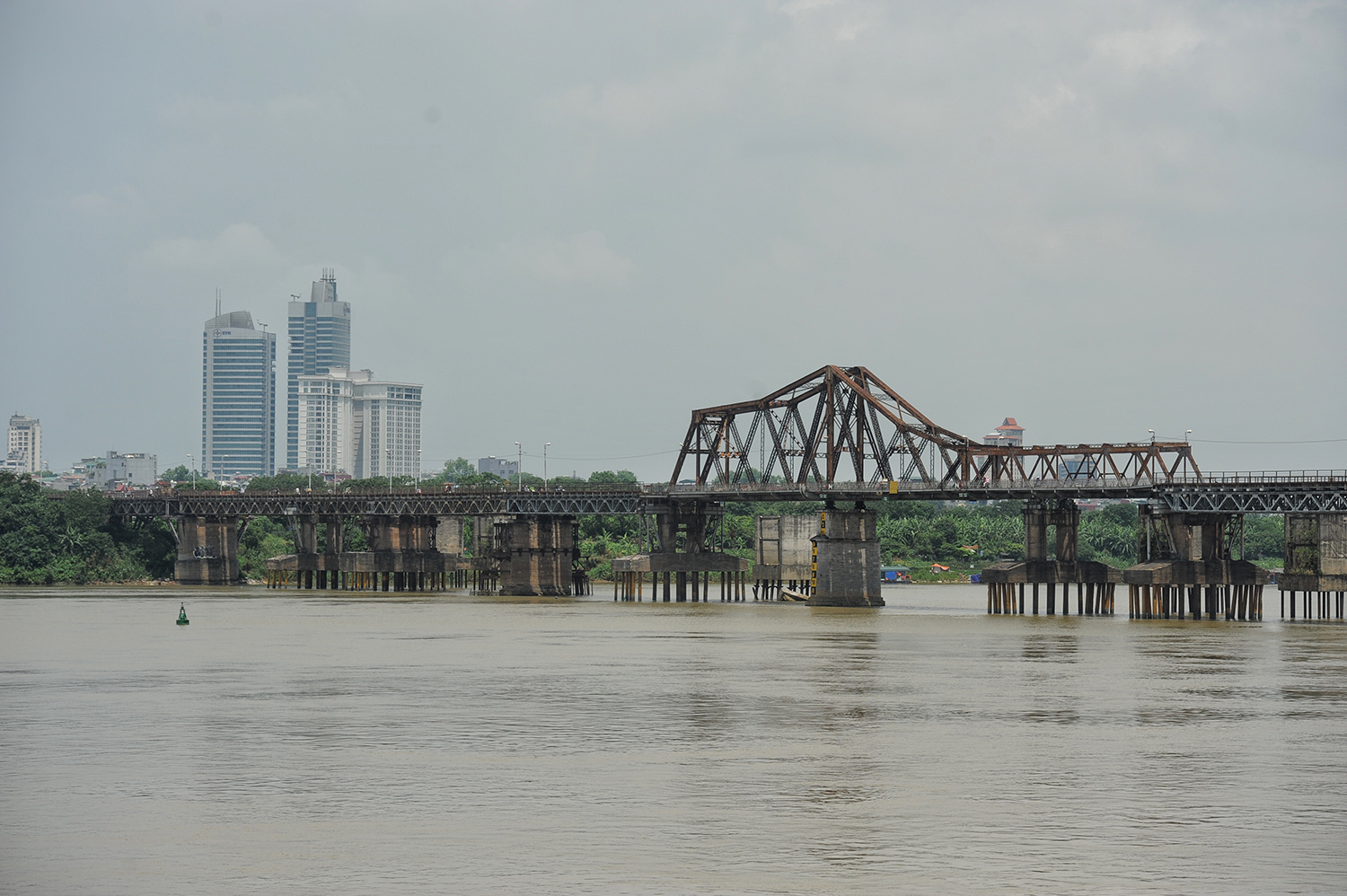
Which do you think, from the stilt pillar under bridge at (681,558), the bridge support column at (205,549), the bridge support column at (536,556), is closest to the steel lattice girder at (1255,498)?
the stilt pillar under bridge at (681,558)

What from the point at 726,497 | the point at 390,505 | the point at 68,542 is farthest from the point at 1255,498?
the point at 68,542

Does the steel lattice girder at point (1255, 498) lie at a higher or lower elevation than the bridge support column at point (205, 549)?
higher

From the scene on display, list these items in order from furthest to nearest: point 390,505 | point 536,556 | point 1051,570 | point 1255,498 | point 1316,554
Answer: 1. point 390,505
2. point 536,556
3. point 1051,570
4. point 1316,554
5. point 1255,498

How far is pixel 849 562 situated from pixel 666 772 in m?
102

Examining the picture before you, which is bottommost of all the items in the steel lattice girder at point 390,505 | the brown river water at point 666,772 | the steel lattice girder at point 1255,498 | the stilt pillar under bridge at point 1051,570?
the brown river water at point 666,772

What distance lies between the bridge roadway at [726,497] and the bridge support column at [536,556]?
1256mm

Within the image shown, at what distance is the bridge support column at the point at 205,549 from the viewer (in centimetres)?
18762

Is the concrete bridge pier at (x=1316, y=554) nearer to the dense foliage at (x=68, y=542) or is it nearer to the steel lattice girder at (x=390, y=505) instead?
the steel lattice girder at (x=390, y=505)

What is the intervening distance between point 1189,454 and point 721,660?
68613mm

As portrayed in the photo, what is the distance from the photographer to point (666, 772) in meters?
33.6

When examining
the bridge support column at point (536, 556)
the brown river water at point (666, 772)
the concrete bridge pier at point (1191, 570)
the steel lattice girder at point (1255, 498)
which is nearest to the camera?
the brown river water at point (666, 772)

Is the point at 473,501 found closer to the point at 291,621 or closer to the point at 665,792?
the point at 291,621

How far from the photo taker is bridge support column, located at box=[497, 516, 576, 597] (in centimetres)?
15912

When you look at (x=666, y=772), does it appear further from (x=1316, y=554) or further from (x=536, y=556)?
(x=536, y=556)
